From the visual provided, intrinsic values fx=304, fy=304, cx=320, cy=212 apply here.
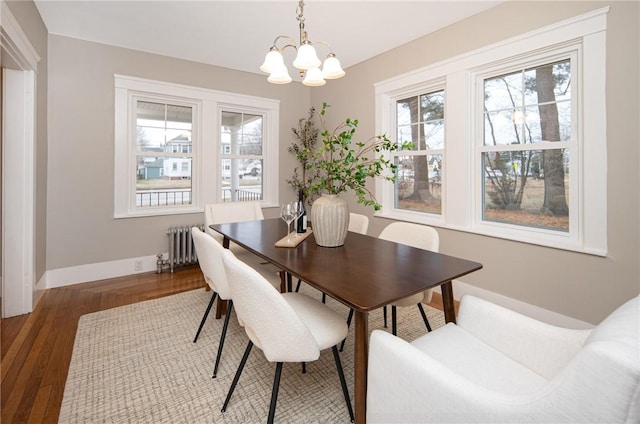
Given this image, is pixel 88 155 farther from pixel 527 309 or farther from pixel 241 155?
pixel 527 309

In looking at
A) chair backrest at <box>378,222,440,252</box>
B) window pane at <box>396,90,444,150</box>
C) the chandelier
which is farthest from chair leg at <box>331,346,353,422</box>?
window pane at <box>396,90,444,150</box>

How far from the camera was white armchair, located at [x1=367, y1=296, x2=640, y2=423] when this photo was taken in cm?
60

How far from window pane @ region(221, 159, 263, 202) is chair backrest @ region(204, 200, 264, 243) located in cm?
122

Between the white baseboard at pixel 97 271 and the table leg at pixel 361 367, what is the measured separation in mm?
3419

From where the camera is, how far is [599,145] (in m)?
2.13

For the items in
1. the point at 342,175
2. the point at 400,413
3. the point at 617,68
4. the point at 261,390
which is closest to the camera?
the point at 400,413

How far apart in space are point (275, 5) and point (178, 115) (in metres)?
2.05

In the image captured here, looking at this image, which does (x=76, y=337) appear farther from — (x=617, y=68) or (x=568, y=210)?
(x=617, y=68)

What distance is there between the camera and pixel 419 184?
3.50 metres

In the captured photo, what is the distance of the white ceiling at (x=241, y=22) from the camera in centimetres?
268

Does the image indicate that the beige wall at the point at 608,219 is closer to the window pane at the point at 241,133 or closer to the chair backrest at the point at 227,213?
the chair backrest at the point at 227,213

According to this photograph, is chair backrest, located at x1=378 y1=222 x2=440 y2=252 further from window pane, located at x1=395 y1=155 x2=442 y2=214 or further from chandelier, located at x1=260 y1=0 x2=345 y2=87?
window pane, located at x1=395 y1=155 x2=442 y2=214

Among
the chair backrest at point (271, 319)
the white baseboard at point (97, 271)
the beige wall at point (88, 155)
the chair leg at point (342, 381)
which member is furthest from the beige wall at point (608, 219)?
the white baseboard at point (97, 271)

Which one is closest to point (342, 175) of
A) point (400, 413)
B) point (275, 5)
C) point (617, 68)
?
point (400, 413)
